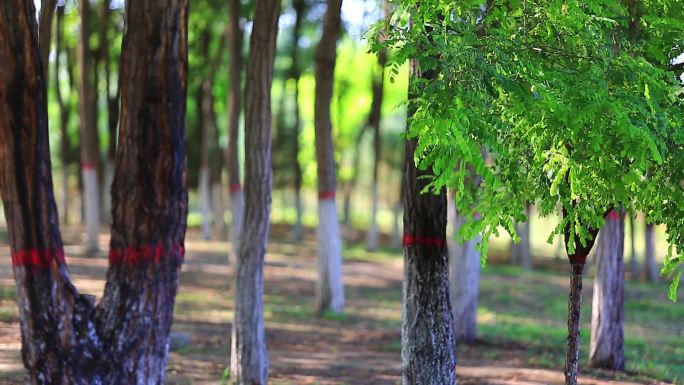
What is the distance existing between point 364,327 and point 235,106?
5006 millimetres

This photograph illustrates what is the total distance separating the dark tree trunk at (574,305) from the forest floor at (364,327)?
375 cm

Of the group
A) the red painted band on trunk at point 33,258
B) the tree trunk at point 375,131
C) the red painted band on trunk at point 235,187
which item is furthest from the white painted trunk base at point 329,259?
the red painted band on trunk at point 33,258

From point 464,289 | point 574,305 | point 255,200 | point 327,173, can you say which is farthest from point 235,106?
point 574,305

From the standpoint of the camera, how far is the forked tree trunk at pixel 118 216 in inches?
242

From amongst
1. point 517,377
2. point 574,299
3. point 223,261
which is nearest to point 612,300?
point 517,377

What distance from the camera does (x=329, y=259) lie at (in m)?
16.9

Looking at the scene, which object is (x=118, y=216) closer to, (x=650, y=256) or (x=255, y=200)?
(x=255, y=200)

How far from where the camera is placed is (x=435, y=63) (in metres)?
6.03

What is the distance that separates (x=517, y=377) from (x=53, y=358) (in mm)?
6987

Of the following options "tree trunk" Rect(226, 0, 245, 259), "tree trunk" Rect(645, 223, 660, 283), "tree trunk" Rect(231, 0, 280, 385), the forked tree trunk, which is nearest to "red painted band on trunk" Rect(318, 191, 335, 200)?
"tree trunk" Rect(226, 0, 245, 259)

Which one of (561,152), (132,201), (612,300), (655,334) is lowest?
(655,334)

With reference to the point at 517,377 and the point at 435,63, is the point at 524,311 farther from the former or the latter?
the point at 435,63

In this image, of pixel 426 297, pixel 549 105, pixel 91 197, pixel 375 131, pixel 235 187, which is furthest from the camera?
pixel 375 131

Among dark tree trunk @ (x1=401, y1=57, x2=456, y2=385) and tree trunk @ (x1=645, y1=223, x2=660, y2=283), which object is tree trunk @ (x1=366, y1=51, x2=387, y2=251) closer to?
tree trunk @ (x1=645, y1=223, x2=660, y2=283)
